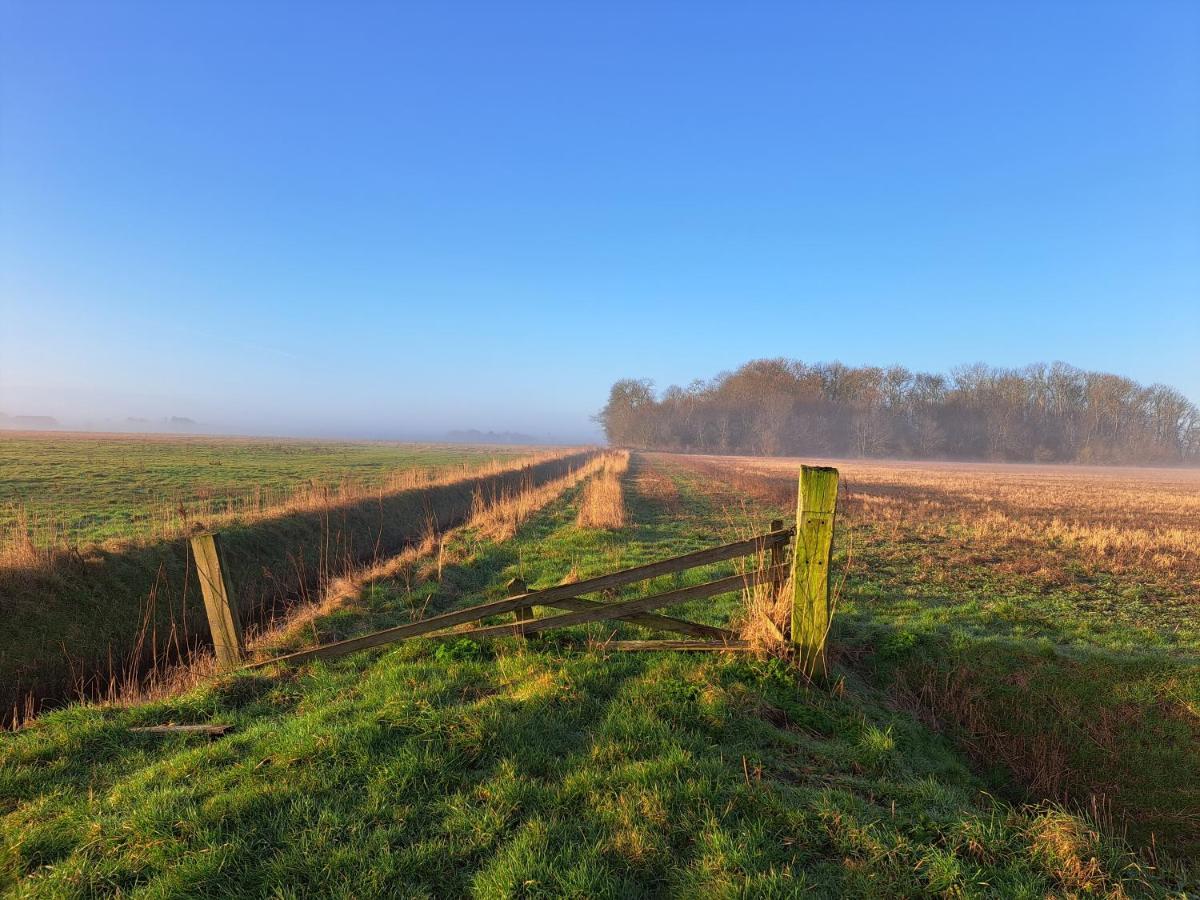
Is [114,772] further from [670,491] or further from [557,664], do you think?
[670,491]

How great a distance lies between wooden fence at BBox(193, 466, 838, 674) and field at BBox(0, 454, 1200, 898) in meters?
0.30

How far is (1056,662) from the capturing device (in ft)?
23.1

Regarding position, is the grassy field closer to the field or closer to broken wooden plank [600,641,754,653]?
the field

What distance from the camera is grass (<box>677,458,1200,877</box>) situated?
5785mm

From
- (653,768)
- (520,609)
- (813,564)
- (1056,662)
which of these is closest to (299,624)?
(520,609)

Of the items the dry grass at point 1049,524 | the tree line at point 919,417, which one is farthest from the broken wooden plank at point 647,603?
the tree line at point 919,417

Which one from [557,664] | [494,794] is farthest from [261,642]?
[494,794]

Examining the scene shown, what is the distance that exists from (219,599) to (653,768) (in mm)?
6305

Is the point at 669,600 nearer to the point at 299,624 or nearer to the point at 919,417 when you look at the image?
the point at 299,624

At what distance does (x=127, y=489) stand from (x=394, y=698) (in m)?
23.6

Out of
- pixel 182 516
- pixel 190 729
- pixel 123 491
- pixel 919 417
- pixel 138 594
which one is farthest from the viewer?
pixel 919 417

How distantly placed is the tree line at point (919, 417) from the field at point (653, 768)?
108m

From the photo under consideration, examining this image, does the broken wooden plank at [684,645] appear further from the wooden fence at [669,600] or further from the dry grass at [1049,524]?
the dry grass at [1049,524]

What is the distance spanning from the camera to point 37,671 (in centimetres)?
848
